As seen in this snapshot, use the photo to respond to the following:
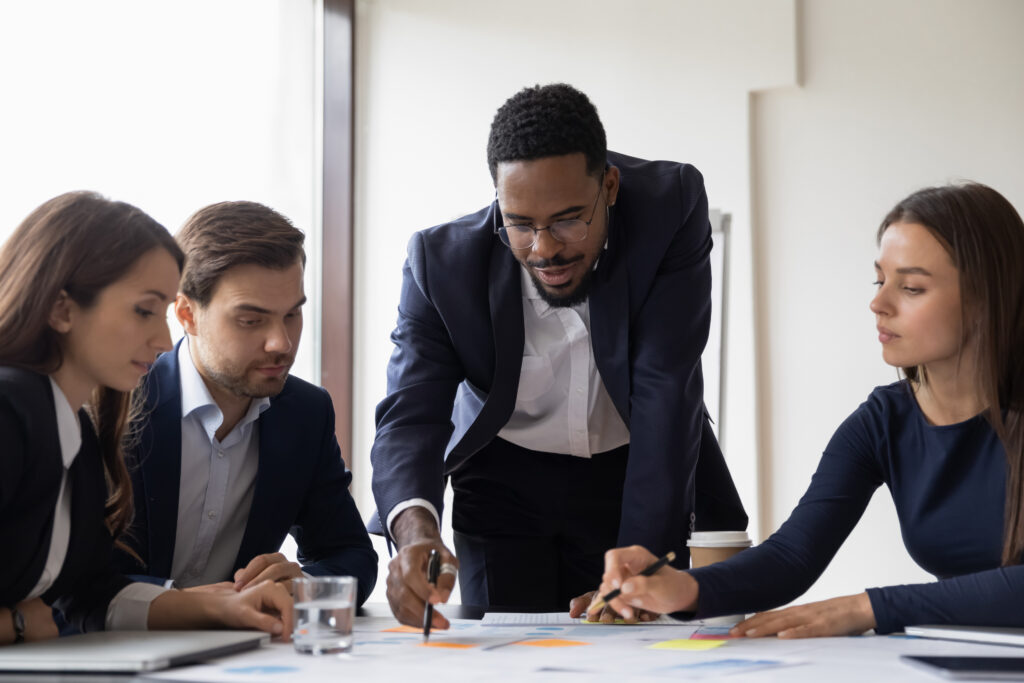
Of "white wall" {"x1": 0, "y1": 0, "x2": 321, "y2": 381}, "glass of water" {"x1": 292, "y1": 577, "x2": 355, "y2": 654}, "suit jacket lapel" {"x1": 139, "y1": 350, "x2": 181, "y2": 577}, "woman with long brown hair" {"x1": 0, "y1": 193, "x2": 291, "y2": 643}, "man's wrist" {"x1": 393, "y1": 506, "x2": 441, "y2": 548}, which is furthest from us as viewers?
"white wall" {"x1": 0, "y1": 0, "x2": 321, "y2": 381}

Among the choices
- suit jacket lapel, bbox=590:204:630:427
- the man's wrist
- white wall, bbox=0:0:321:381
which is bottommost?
the man's wrist

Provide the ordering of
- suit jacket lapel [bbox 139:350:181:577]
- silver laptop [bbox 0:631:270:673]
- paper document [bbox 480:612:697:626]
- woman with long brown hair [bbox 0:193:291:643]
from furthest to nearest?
suit jacket lapel [bbox 139:350:181:577], paper document [bbox 480:612:697:626], woman with long brown hair [bbox 0:193:291:643], silver laptop [bbox 0:631:270:673]

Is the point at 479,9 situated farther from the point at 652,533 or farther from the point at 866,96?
the point at 652,533

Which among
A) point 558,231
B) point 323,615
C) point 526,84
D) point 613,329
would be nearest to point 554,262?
point 558,231

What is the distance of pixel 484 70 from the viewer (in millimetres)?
4281

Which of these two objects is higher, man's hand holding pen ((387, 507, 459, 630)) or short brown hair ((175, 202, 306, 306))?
short brown hair ((175, 202, 306, 306))

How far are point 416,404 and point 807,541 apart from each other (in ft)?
2.51

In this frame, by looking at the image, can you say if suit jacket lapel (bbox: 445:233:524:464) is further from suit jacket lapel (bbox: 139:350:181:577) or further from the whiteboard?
the whiteboard

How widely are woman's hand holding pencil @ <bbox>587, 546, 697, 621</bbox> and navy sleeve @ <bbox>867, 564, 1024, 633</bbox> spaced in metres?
0.27

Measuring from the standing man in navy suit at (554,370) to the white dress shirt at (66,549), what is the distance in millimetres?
435

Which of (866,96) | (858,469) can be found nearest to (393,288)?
(866,96)

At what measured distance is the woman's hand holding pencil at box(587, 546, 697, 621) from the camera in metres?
1.47

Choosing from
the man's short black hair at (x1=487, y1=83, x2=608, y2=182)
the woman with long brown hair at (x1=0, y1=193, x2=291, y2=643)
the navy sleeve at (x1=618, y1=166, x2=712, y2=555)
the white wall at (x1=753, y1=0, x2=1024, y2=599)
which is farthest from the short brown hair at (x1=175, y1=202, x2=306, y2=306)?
the white wall at (x1=753, y1=0, x2=1024, y2=599)

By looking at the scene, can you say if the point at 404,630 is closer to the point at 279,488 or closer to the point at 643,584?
the point at 643,584
